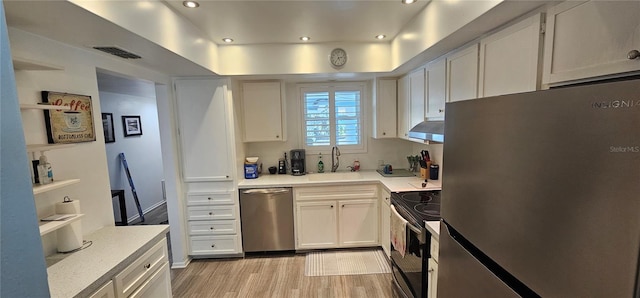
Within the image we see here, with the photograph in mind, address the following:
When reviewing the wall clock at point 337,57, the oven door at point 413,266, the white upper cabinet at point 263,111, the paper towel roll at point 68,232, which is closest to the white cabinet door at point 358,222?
the oven door at point 413,266

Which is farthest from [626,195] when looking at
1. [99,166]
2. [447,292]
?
[99,166]

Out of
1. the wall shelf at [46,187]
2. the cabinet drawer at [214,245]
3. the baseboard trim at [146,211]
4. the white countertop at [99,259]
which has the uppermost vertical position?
the wall shelf at [46,187]

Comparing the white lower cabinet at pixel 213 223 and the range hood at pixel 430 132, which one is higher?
the range hood at pixel 430 132

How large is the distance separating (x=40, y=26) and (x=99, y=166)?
0.96 meters

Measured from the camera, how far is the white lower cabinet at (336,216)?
3.10 metres

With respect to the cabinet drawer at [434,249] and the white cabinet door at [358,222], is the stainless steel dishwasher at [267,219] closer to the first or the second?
the white cabinet door at [358,222]

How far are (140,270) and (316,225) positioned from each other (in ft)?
6.18

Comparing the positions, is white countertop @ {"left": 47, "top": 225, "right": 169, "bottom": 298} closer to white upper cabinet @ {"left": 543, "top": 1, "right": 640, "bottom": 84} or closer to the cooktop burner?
the cooktop burner

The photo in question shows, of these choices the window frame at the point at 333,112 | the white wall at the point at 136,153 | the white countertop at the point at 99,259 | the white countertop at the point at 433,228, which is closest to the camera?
the white countertop at the point at 99,259

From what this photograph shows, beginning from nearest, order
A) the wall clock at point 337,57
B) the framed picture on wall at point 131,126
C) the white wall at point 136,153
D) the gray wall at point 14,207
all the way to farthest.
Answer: the gray wall at point 14,207 → the wall clock at point 337,57 → the white wall at point 136,153 → the framed picture on wall at point 131,126

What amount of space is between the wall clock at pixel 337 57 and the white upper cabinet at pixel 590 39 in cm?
193

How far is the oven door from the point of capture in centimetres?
179

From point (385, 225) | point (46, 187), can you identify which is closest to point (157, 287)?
point (46, 187)

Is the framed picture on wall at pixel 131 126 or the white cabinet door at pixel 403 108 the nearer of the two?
the white cabinet door at pixel 403 108
